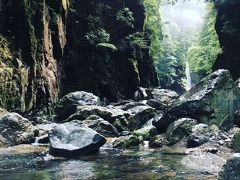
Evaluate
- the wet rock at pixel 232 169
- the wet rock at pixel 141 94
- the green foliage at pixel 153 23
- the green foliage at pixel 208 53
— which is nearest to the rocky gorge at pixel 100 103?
the wet rock at pixel 232 169

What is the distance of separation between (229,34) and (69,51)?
36.7ft

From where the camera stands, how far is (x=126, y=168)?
24.0 feet

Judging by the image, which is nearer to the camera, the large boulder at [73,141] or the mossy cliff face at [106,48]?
the large boulder at [73,141]

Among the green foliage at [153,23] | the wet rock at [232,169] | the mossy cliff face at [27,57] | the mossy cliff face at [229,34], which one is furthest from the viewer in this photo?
the green foliage at [153,23]

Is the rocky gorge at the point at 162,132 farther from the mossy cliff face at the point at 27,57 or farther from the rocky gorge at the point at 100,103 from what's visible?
the mossy cliff face at the point at 27,57

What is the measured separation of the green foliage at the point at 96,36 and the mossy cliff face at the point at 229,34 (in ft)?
27.5

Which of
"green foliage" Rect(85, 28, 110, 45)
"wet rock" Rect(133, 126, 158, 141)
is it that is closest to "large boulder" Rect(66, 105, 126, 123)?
"wet rock" Rect(133, 126, 158, 141)

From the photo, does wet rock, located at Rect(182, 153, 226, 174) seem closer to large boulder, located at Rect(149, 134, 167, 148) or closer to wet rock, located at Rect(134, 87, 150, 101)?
large boulder, located at Rect(149, 134, 167, 148)

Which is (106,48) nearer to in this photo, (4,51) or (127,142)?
(4,51)

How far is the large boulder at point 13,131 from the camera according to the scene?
10.7m

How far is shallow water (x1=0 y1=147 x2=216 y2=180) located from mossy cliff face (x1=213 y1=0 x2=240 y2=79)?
57.7 ft

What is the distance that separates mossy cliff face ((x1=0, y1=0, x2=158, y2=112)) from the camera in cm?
1592

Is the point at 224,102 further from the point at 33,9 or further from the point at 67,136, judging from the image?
the point at 33,9

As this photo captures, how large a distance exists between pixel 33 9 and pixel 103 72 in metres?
8.69
